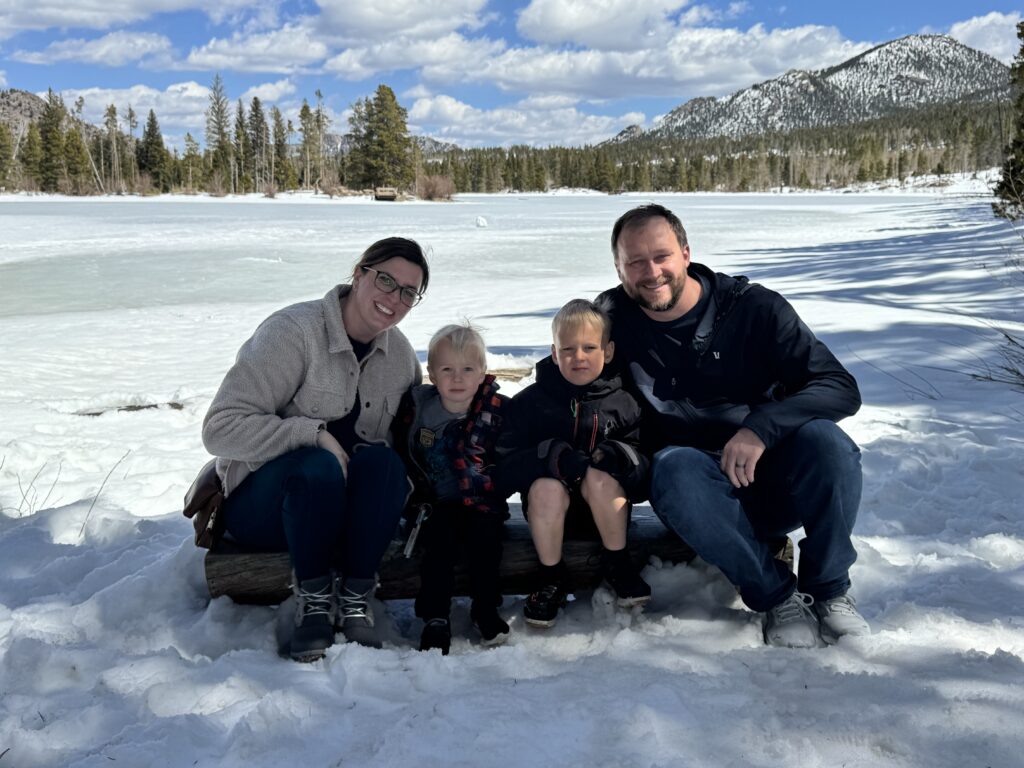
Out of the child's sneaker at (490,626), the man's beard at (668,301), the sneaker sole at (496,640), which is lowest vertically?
the sneaker sole at (496,640)

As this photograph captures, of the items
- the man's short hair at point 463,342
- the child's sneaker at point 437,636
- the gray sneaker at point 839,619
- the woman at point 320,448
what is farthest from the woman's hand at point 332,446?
the gray sneaker at point 839,619

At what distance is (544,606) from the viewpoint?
257 cm

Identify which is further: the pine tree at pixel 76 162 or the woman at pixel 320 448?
the pine tree at pixel 76 162

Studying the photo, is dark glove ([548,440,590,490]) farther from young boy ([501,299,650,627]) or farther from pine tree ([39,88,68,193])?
pine tree ([39,88,68,193])

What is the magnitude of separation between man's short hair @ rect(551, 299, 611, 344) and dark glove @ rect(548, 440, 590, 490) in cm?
37

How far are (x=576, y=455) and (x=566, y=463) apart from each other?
0.04 m

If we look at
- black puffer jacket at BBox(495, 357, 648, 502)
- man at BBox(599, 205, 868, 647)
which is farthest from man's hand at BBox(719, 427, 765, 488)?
black puffer jacket at BBox(495, 357, 648, 502)

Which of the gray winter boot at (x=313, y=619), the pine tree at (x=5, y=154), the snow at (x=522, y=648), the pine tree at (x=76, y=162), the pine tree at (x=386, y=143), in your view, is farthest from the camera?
the pine tree at (x=76, y=162)

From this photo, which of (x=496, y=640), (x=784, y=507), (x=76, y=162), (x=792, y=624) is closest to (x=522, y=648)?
(x=496, y=640)

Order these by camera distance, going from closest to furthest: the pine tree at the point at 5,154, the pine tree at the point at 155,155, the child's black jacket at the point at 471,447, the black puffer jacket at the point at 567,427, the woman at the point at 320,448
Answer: the woman at the point at 320,448
the black puffer jacket at the point at 567,427
the child's black jacket at the point at 471,447
the pine tree at the point at 5,154
the pine tree at the point at 155,155

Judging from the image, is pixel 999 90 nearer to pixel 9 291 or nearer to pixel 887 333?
pixel 887 333

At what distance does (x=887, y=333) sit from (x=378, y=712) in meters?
6.60

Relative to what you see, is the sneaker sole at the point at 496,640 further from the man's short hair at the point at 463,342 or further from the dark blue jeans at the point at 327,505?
the man's short hair at the point at 463,342

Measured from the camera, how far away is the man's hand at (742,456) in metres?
2.38
